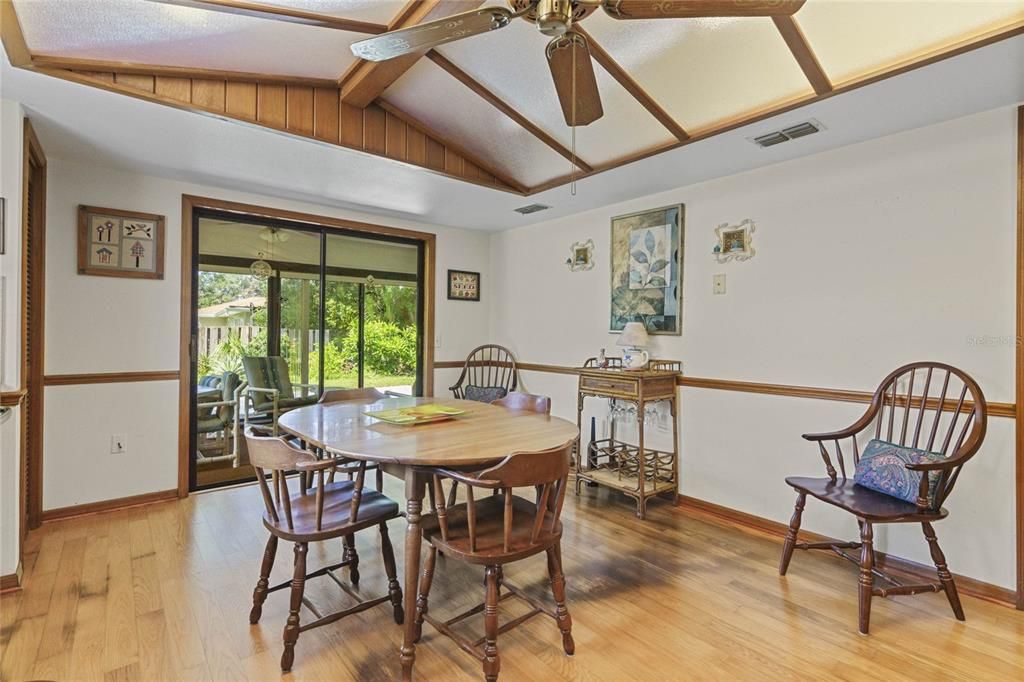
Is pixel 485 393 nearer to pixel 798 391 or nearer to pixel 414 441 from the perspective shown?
pixel 798 391

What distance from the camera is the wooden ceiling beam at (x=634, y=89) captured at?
230cm

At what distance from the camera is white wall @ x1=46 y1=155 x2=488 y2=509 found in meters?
3.08

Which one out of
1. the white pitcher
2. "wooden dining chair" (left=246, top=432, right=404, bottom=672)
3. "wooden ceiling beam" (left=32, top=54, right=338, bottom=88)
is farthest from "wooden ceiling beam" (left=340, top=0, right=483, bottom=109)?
the white pitcher

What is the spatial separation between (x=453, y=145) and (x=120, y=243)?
2318 millimetres

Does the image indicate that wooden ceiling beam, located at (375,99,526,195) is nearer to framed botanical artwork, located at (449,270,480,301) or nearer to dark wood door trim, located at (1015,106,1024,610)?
framed botanical artwork, located at (449,270,480,301)

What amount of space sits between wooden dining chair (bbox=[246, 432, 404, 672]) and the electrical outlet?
2.01 m

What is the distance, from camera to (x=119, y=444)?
10.8 feet

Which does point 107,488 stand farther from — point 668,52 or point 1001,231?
point 1001,231

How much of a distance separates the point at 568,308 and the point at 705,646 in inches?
116

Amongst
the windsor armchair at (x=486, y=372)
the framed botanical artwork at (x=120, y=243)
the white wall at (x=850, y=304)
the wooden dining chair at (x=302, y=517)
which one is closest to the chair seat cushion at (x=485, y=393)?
the windsor armchair at (x=486, y=372)

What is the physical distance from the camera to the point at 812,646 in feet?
6.29

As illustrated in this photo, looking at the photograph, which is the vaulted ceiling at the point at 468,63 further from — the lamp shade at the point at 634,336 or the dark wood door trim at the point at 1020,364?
the lamp shade at the point at 634,336

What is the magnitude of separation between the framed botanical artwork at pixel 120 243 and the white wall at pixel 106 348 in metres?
0.05

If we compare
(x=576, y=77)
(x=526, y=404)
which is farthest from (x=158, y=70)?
(x=526, y=404)
